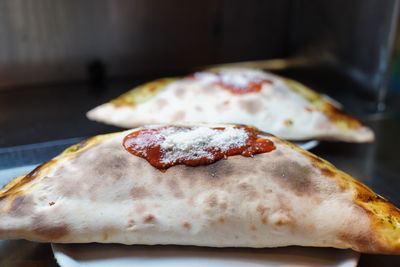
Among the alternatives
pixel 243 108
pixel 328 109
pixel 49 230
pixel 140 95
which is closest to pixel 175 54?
pixel 140 95

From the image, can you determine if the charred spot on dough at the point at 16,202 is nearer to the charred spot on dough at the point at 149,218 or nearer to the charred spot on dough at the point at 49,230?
the charred spot on dough at the point at 49,230

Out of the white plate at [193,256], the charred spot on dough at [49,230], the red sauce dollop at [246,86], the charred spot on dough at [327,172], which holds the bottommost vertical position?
the white plate at [193,256]

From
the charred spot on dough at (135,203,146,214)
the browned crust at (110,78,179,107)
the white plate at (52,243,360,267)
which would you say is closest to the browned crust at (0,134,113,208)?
the white plate at (52,243,360,267)

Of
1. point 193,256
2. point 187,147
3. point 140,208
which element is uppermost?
point 187,147

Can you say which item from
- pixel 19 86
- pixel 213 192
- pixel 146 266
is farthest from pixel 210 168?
pixel 19 86

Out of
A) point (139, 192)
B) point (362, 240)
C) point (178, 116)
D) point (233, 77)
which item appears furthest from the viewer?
point (233, 77)

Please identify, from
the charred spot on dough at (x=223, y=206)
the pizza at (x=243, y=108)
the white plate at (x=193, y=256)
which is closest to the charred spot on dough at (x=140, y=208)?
the white plate at (x=193, y=256)

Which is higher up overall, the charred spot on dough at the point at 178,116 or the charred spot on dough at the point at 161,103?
the charred spot on dough at the point at 161,103

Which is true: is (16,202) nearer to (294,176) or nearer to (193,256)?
(193,256)
